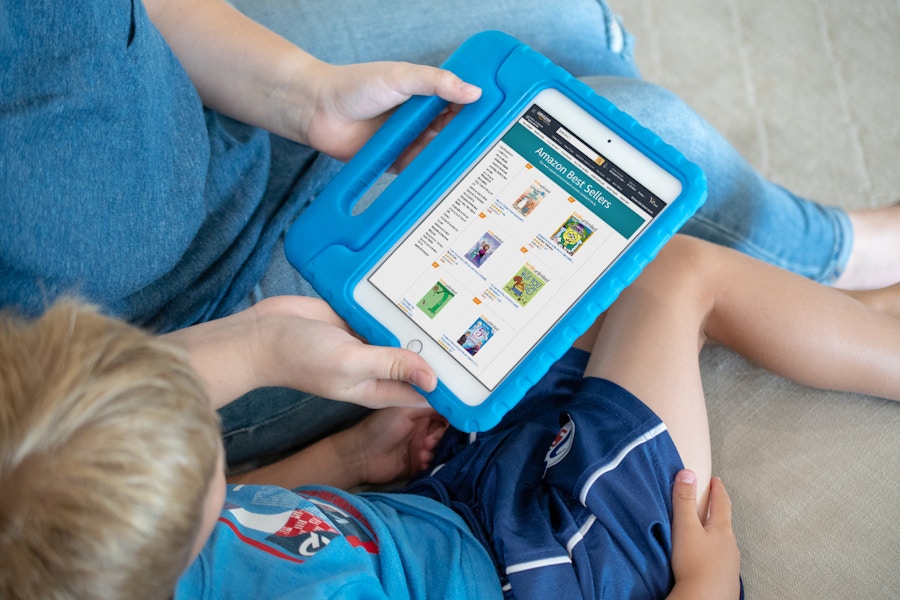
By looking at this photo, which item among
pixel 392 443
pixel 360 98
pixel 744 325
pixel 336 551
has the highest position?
pixel 360 98

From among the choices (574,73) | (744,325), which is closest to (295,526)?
(744,325)

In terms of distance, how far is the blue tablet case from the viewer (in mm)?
598

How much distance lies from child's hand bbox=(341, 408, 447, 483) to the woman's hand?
0.53 ft

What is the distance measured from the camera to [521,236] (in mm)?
625

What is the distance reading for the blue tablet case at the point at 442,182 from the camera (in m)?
0.60

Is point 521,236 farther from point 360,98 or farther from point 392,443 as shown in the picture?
point 392,443

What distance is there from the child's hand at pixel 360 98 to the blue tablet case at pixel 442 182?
17 mm

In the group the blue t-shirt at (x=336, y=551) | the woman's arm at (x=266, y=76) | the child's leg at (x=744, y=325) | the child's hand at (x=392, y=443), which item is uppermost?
the woman's arm at (x=266, y=76)

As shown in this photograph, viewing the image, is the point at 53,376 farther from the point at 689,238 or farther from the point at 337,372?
the point at 689,238

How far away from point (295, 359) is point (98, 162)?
0.21 meters

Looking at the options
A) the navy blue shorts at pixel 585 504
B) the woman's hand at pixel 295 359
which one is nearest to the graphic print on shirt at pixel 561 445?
the navy blue shorts at pixel 585 504

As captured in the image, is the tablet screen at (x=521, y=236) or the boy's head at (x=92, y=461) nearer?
the boy's head at (x=92, y=461)

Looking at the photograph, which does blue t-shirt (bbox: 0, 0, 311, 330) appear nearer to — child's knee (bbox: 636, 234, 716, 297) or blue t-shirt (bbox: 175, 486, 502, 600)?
blue t-shirt (bbox: 175, 486, 502, 600)

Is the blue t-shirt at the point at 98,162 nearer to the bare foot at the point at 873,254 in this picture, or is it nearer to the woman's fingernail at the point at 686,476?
the woman's fingernail at the point at 686,476
